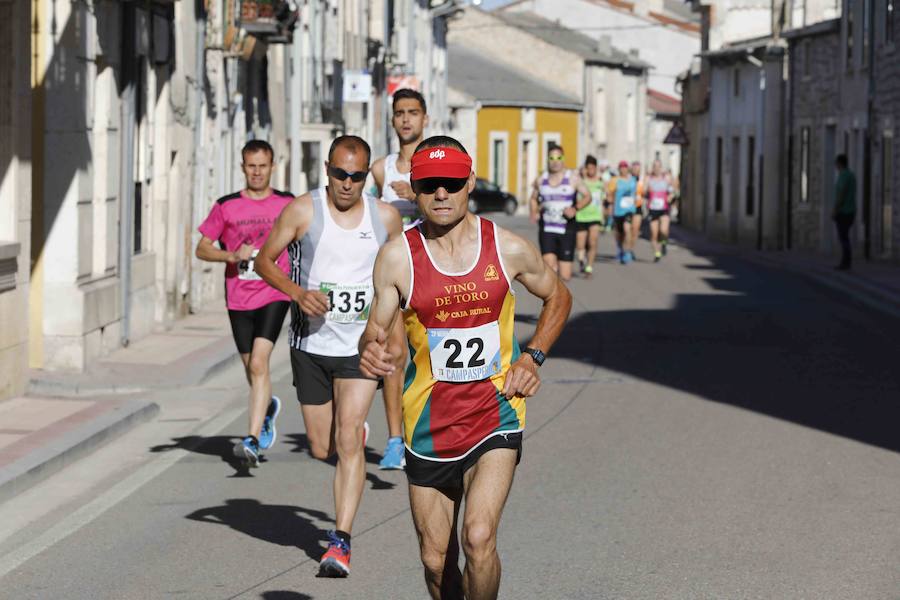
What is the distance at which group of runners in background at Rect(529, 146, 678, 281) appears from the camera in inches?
851

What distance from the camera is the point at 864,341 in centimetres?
1856

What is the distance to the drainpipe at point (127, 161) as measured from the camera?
1761 centimetres

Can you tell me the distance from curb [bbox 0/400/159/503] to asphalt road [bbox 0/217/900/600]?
0.31m

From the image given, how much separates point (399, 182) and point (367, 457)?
5.25 feet

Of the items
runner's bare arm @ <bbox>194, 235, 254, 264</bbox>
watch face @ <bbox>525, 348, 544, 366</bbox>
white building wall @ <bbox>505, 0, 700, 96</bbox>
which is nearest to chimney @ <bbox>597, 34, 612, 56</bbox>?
white building wall @ <bbox>505, 0, 700, 96</bbox>

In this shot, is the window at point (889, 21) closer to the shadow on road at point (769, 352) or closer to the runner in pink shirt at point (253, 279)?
the shadow on road at point (769, 352)

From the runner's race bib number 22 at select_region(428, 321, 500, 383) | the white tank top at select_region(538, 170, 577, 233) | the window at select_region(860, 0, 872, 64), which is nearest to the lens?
the runner's race bib number 22 at select_region(428, 321, 500, 383)

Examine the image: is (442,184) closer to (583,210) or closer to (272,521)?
(272,521)

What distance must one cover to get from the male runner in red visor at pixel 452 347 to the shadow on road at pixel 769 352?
5.66 metres

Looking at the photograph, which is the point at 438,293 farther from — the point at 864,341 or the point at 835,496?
the point at 864,341

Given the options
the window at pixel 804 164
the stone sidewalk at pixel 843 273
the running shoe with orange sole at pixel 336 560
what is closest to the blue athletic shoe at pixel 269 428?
the running shoe with orange sole at pixel 336 560

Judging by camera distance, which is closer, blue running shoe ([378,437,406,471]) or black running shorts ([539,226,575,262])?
blue running shoe ([378,437,406,471])

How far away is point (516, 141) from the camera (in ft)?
259

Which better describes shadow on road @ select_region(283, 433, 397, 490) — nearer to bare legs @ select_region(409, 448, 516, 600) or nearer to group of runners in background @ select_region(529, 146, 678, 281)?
bare legs @ select_region(409, 448, 516, 600)
